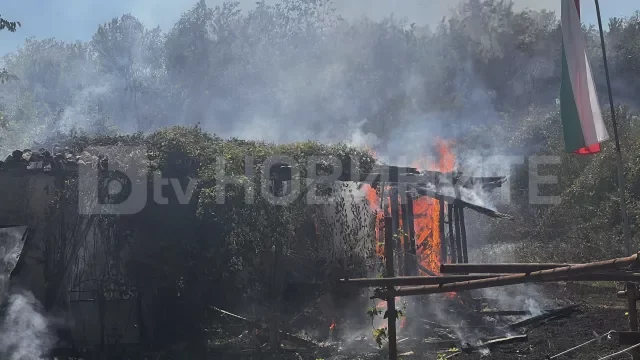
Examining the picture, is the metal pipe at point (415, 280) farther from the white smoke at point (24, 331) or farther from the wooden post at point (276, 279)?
the white smoke at point (24, 331)

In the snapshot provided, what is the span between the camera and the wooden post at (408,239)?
15812mm

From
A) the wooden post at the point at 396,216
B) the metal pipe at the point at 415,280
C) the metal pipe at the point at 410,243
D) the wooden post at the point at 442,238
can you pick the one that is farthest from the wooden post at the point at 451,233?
the metal pipe at the point at 415,280

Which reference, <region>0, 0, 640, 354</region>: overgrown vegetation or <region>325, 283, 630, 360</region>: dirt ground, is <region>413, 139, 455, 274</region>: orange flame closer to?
<region>325, 283, 630, 360</region>: dirt ground

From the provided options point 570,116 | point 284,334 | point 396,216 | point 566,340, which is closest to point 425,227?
point 396,216

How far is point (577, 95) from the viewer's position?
34.9ft

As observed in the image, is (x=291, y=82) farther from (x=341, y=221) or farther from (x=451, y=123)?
(x=341, y=221)

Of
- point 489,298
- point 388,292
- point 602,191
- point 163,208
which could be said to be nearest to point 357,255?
point 489,298

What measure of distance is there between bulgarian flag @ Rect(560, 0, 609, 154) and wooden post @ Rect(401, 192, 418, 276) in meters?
5.89

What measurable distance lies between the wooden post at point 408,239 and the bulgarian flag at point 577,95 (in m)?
5.89

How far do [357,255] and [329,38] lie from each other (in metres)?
26.6

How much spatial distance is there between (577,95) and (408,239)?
683 cm

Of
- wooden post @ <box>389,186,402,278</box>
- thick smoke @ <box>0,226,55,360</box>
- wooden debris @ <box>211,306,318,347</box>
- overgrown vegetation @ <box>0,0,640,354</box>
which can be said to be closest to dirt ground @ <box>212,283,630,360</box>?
wooden debris @ <box>211,306,318,347</box>

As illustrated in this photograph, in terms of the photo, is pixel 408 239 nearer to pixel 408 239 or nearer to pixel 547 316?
pixel 408 239

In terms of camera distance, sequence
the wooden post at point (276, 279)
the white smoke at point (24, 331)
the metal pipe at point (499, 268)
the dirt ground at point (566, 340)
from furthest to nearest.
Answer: the wooden post at point (276, 279)
the dirt ground at point (566, 340)
the white smoke at point (24, 331)
the metal pipe at point (499, 268)
